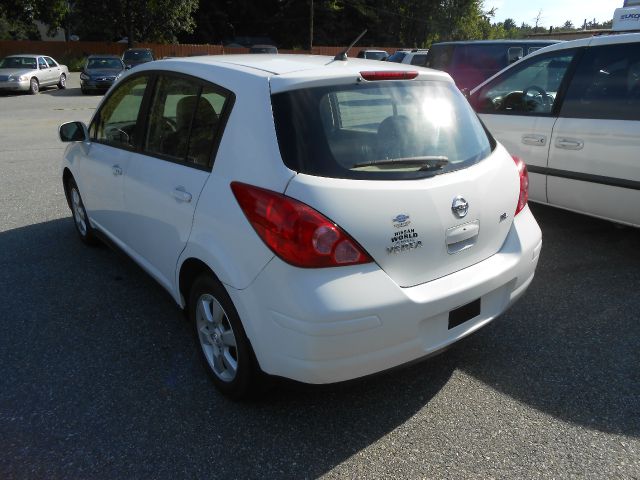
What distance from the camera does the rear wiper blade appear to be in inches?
97.7

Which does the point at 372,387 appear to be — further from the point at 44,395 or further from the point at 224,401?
the point at 44,395

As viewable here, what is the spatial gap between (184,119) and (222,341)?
1240mm

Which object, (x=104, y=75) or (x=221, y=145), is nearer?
(x=221, y=145)

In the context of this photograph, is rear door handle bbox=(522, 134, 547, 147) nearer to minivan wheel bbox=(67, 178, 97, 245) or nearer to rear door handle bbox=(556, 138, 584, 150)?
rear door handle bbox=(556, 138, 584, 150)

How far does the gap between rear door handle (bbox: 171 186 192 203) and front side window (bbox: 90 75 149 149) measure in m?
0.81

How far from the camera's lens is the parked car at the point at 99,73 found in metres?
21.2

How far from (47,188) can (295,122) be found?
5712mm

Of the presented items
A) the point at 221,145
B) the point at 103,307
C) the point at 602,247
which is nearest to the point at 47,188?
the point at 103,307

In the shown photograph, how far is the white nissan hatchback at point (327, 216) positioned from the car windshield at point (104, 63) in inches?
843

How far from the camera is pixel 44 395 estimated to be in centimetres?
285

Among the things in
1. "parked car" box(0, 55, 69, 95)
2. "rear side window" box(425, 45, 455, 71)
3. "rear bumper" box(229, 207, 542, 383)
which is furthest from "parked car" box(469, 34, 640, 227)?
"parked car" box(0, 55, 69, 95)

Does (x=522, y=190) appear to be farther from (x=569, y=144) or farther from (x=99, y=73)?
(x=99, y=73)

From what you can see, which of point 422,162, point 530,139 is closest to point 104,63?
point 530,139

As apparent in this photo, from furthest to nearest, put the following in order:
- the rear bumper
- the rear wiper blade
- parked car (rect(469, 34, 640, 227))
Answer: parked car (rect(469, 34, 640, 227)) < the rear wiper blade < the rear bumper
